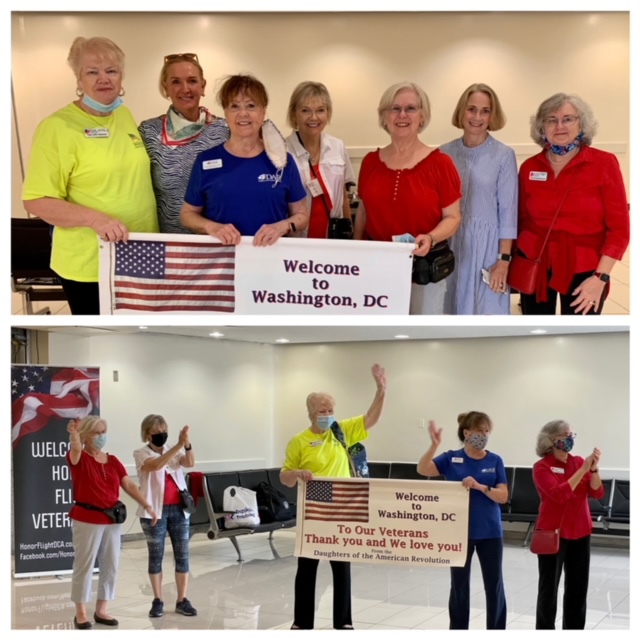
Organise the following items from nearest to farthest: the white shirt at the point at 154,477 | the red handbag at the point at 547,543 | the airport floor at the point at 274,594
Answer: the red handbag at the point at 547,543 < the white shirt at the point at 154,477 < the airport floor at the point at 274,594

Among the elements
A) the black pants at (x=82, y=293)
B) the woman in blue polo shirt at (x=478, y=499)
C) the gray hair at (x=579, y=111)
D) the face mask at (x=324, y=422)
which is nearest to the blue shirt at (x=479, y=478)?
the woman in blue polo shirt at (x=478, y=499)

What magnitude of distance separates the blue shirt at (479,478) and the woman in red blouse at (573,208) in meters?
0.90

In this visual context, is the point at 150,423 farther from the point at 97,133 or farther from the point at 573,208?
the point at 573,208

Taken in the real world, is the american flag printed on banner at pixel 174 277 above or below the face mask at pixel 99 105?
below

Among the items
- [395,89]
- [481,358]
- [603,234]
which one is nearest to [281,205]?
[395,89]

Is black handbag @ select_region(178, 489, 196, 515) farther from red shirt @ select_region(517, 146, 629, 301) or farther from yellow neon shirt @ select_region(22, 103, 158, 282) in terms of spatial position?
red shirt @ select_region(517, 146, 629, 301)

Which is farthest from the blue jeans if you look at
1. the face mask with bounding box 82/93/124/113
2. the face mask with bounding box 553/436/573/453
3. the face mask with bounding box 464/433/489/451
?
the face mask with bounding box 82/93/124/113

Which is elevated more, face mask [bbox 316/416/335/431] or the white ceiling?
the white ceiling

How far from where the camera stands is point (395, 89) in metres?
4.23

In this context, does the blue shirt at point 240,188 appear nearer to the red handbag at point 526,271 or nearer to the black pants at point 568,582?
the red handbag at point 526,271

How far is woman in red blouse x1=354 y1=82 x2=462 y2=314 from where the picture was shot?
422 centimetres

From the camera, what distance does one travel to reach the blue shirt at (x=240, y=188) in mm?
4141

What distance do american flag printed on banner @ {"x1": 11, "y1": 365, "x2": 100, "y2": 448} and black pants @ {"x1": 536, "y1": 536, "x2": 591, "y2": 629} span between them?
297cm
